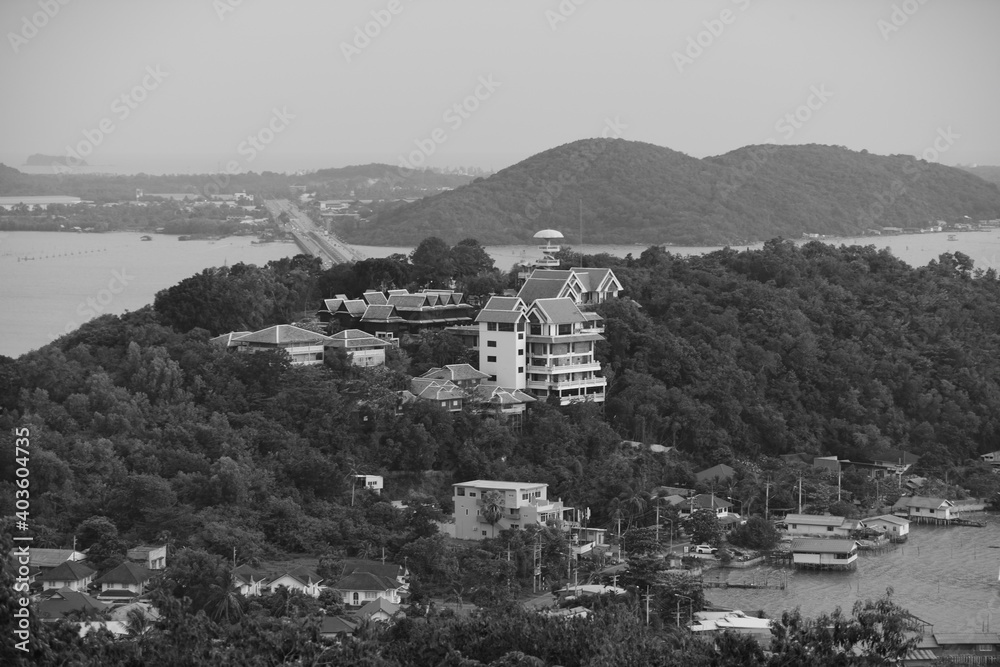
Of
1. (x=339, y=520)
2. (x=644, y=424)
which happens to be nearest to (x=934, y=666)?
(x=339, y=520)

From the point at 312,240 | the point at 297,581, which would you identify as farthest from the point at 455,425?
the point at 312,240

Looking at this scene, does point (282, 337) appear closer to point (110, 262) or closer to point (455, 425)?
point (455, 425)

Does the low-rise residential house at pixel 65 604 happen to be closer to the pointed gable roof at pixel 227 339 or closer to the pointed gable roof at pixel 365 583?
the pointed gable roof at pixel 365 583

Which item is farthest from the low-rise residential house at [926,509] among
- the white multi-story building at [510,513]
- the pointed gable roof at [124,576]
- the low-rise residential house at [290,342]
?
the pointed gable roof at [124,576]

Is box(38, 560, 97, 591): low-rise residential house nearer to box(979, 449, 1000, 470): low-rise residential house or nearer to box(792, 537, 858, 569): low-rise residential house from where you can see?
box(792, 537, 858, 569): low-rise residential house

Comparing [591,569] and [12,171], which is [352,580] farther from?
[12,171]

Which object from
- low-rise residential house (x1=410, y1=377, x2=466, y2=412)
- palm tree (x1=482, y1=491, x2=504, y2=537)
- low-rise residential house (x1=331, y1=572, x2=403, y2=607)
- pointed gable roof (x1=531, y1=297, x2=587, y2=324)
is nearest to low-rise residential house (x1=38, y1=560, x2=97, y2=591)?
low-rise residential house (x1=331, y1=572, x2=403, y2=607)
